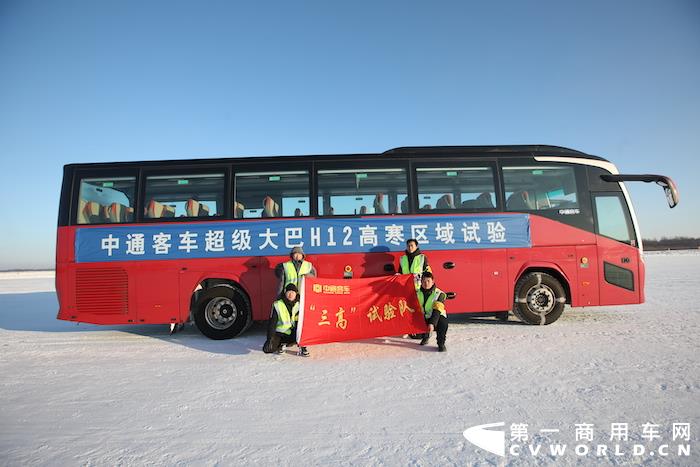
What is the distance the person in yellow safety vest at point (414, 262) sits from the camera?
19.5ft

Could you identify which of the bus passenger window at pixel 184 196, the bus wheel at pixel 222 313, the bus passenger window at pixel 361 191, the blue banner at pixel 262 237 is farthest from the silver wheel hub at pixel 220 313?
the bus passenger window at pixel 361 191

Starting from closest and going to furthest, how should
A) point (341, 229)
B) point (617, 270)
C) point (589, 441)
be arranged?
point (589, 441) < point (341, 229) < point (617, 270)

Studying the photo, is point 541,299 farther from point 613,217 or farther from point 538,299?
point 613,217

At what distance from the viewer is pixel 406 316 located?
5.69m

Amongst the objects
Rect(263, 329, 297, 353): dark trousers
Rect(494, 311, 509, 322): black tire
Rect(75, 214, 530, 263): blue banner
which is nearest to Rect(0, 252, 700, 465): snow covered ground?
Rect(263, 329, 297, 353): dark trousers

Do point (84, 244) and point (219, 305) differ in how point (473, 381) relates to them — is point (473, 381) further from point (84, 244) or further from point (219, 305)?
point (84, 244)

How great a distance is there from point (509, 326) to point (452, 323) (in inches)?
43.7

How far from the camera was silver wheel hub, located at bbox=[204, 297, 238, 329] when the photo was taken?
654 centimetres

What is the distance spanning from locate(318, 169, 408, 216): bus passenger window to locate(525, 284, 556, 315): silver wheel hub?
3191 mm

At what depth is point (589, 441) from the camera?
2.79 m

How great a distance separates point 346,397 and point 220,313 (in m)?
3.75

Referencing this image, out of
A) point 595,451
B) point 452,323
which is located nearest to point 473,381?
point 595,451

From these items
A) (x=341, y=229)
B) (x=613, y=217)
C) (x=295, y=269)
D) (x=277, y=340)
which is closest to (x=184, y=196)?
(x=295, y=269)

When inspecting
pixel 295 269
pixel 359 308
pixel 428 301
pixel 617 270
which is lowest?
pixel 359 308
